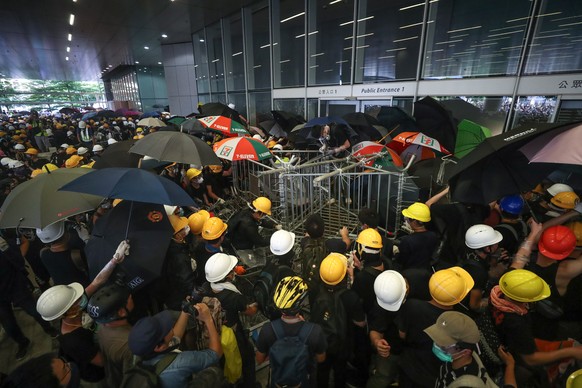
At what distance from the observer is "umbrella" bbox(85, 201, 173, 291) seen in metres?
2.83

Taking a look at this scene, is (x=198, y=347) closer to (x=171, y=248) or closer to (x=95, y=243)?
(x=171, y=248)

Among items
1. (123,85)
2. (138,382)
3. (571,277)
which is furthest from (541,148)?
(123,85)

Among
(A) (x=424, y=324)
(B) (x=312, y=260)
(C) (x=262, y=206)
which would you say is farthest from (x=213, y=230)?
(A) (x=424, y=324)

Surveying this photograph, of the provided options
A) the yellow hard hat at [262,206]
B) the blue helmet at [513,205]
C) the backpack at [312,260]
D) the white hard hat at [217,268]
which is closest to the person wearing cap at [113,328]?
the white hard hat at [217,268]

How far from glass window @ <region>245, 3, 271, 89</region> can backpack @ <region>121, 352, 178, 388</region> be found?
1366 cm

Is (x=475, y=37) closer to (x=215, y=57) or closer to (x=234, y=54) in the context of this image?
(x=234, y=54)

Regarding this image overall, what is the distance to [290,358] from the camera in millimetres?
2258

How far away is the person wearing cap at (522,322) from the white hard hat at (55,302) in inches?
155

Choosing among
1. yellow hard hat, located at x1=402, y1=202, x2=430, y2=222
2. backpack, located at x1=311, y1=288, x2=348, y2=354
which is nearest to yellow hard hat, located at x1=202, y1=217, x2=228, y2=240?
backpack, located at x1=311, y1=288, x2=348, y2=354

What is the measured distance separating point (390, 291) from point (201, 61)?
852 inches

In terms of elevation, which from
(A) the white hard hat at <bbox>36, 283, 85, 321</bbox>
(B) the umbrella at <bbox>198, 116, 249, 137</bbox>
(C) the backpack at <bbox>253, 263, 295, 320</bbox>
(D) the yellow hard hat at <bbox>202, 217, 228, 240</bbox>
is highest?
(B) the umbrella at <bbox>198, 116, 249, 137</bbox>

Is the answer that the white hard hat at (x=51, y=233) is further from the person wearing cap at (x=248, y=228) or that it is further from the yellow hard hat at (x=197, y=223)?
the person wearing cap at (x=248, y=228)

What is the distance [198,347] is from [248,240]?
6.22 feet

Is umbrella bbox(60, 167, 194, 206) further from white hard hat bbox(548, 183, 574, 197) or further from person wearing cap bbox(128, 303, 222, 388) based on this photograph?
white hard hat bbox(548, 183, 574, 197)
